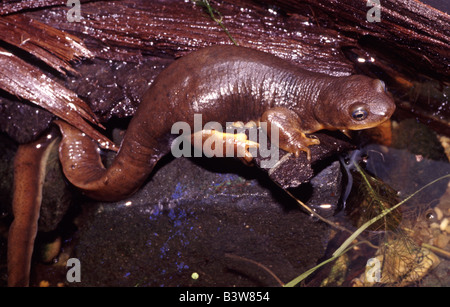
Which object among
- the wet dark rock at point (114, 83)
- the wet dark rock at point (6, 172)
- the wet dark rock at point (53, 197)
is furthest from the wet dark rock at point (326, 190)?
the wet dark rock at point (6, 172)

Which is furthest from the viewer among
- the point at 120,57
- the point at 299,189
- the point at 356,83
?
the point at 120,57

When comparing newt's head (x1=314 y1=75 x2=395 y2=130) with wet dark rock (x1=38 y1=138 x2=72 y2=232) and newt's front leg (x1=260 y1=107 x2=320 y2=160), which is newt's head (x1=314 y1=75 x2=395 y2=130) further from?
wet dark rock (x1=38 y1=138 x2=72 y2=232)

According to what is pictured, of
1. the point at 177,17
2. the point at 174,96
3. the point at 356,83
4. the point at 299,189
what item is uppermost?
the point at 177,17

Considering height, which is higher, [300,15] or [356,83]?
[300,15]

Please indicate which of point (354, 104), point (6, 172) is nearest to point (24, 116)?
point (6, 172)

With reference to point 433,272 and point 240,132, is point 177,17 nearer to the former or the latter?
point 240,132

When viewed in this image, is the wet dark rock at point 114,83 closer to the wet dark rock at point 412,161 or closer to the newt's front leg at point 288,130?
the newt's front leg at point 288,130

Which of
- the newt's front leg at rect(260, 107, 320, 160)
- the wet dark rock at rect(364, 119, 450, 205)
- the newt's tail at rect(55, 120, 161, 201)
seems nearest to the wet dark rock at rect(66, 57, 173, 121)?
the newt's tail at rect(55, 120, 161, 201)

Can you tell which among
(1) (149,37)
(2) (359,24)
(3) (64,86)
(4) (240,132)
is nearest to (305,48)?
(2) (359,24)
